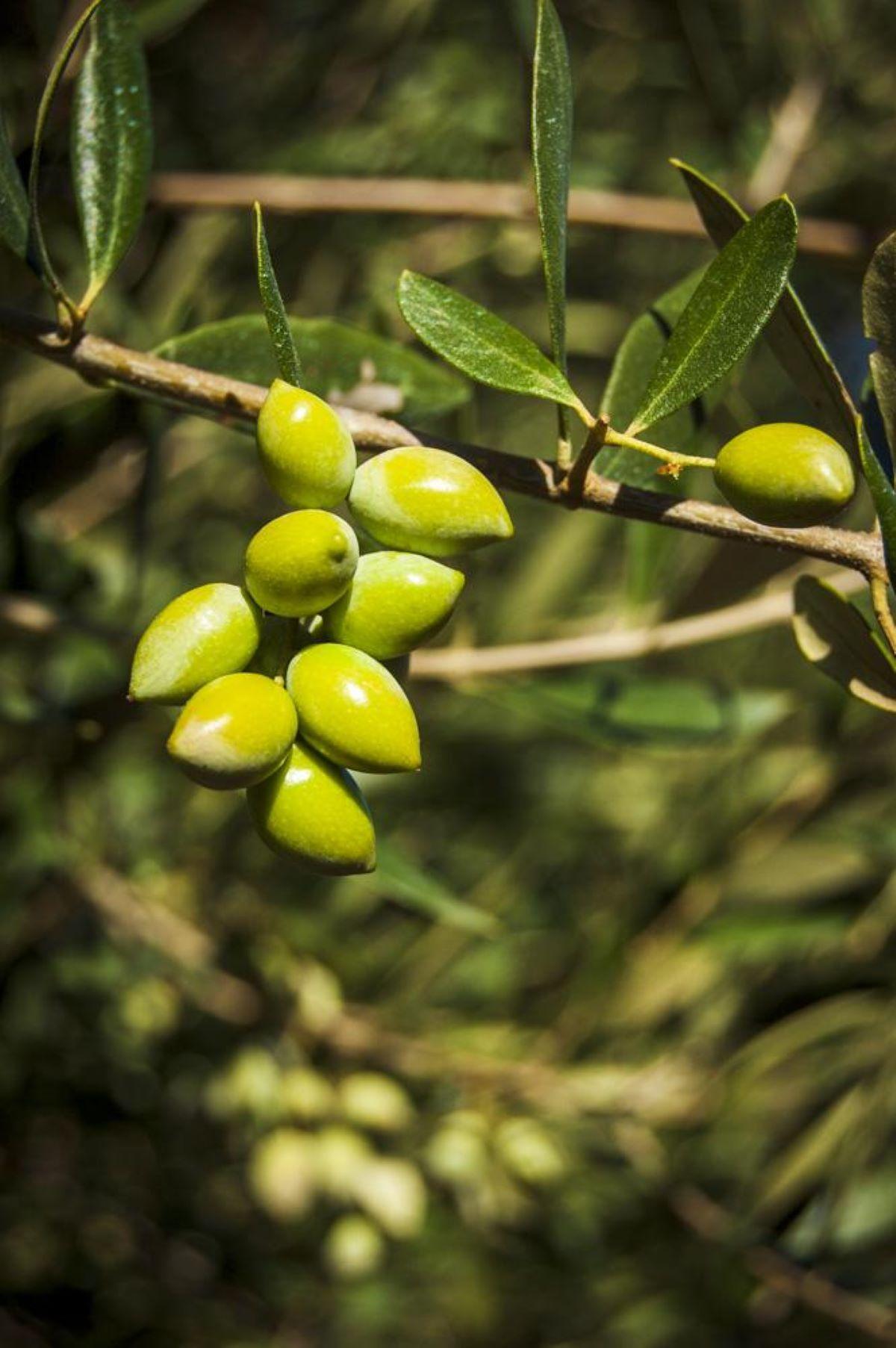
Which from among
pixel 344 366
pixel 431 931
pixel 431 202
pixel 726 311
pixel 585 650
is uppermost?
pixel 726 311

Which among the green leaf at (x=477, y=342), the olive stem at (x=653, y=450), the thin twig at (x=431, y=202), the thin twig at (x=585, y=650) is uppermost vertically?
the green leaf at (x=477, y=342)

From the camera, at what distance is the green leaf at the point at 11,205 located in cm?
63

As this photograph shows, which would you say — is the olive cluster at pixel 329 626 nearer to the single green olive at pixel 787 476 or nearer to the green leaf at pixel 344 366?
the single green olive at pixel 787 476

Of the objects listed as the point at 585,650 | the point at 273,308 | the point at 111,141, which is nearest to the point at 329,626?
the point at 273,308

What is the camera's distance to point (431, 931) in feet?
5.11

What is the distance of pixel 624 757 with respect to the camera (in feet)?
5.95

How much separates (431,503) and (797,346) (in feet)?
0.73

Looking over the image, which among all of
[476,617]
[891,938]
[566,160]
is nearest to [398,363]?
[566,160]

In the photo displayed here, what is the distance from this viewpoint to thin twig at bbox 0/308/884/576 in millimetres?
614

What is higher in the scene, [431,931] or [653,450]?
[653,450]

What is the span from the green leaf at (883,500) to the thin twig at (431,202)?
2.56 feet

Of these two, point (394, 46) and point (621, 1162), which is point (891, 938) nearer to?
point (621, 1162)

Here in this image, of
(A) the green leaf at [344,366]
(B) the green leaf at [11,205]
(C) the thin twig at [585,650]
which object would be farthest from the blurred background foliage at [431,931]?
(B) the green leaf at [11,205]

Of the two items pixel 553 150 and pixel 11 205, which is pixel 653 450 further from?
pixel 11 205
